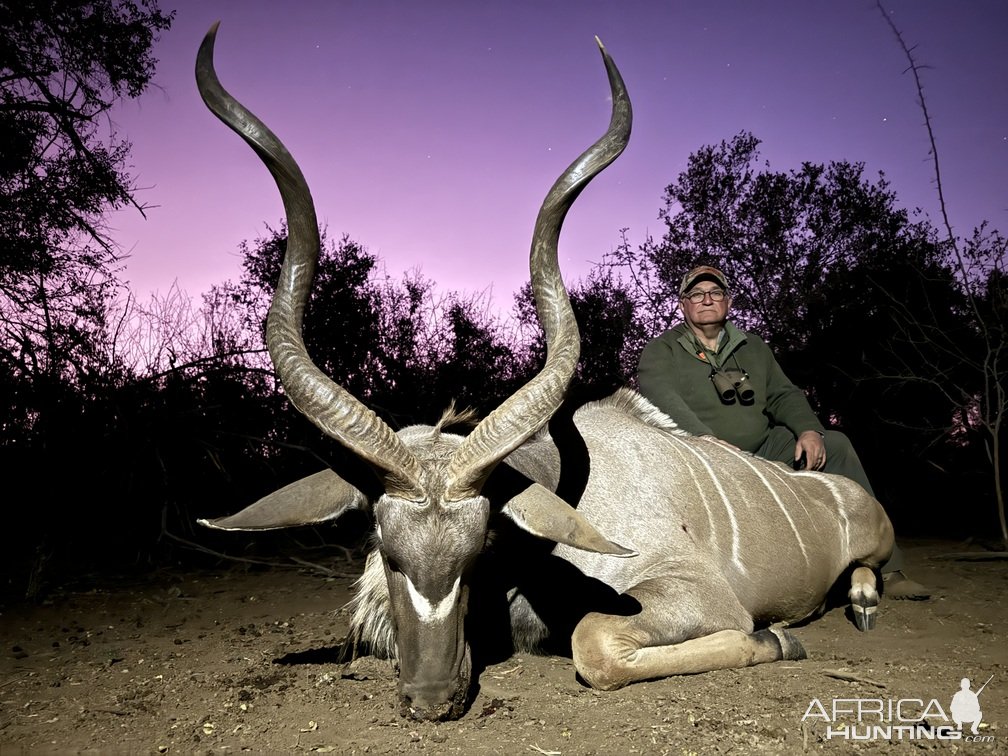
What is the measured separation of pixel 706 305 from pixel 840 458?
128cm

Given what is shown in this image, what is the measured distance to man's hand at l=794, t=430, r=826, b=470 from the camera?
4.23 meters

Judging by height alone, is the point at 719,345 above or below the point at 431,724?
above

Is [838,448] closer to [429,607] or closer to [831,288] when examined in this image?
[429,607]

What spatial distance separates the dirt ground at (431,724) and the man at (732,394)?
889 millimetres

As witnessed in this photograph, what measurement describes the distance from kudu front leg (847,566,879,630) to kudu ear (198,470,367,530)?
2.57 metres

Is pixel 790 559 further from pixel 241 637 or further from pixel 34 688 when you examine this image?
pixel 34 688

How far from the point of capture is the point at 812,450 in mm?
4234

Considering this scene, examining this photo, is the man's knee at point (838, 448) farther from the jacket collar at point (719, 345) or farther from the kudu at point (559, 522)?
the jacket collar at point (719, 345)

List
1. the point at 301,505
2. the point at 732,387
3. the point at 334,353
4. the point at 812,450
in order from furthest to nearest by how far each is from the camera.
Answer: the point at 334,353 < the point at 732,387 < the point at 812,450 < the point at 301,505

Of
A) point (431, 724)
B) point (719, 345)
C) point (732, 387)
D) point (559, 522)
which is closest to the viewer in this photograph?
point (431, 724)

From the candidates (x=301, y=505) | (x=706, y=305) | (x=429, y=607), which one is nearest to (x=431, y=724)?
(x=429, y=607)

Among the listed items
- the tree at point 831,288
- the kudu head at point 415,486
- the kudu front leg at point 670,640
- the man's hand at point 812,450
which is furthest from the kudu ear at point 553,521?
the tree at point 831,288

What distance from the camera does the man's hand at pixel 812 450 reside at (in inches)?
167

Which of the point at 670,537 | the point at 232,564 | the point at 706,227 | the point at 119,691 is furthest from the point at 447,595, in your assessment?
the point at 706,227
